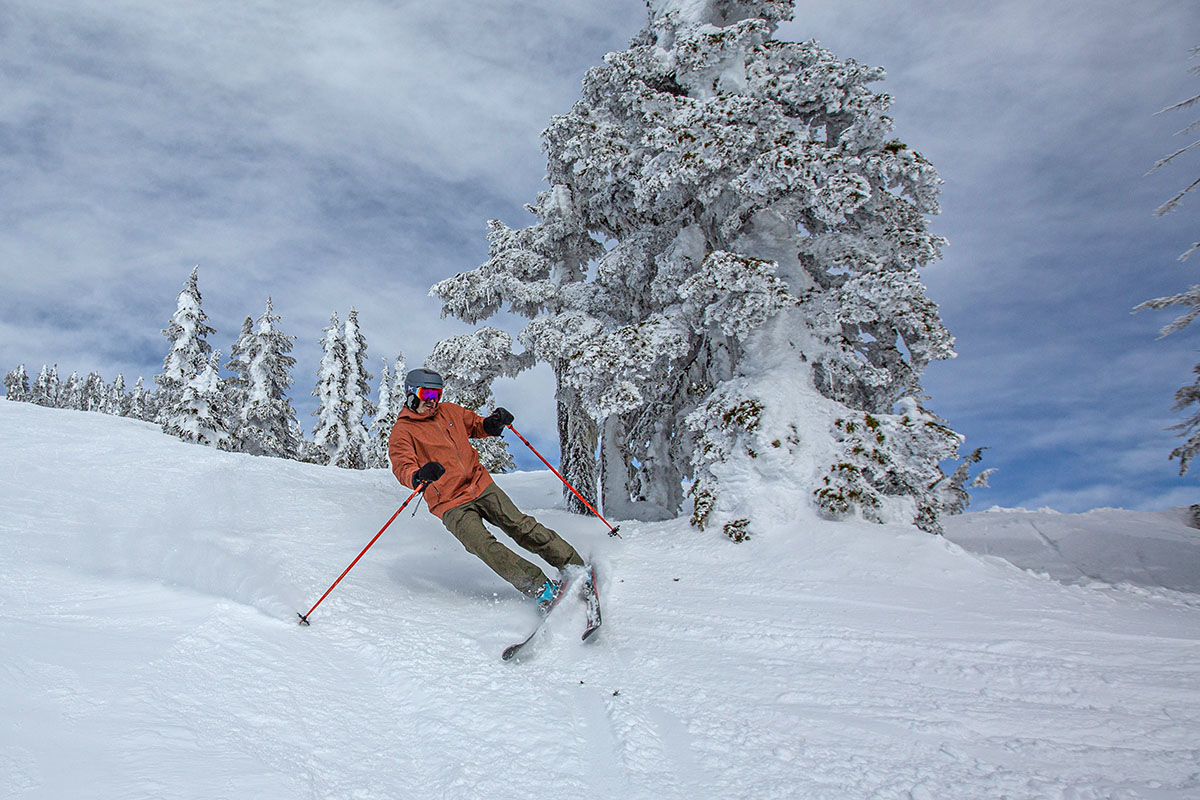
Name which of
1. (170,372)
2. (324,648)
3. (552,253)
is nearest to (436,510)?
(324,648)

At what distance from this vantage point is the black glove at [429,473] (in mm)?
4938

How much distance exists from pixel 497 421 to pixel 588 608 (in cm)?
273

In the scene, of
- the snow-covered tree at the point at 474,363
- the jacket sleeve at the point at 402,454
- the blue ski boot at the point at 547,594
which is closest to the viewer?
the blue ski boot at the point at 547,594

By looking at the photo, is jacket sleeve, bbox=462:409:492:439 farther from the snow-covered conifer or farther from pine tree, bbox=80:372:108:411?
pine tree, bbox=80:372:108:411

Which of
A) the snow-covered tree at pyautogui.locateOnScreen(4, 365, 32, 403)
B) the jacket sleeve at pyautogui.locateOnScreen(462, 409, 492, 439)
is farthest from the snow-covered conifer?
the jacket sleeve at pyautogui.locateOnScreen(462, 409, 492, 439)

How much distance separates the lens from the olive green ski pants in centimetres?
489

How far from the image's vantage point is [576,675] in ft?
11.2

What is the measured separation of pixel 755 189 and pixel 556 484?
406 inches

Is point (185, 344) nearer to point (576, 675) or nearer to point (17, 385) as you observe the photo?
point (576, 675)

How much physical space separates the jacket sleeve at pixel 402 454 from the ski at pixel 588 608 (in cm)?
190

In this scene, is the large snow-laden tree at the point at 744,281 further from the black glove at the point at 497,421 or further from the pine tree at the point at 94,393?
the pine tree at the point at 94,393

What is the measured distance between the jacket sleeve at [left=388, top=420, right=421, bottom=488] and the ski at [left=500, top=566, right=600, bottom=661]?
190cm

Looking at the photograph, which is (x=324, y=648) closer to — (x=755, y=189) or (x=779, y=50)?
(x=755, y=189)

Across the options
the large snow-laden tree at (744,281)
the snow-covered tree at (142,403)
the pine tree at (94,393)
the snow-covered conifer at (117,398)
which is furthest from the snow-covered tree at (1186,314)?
the pine tree at (94,393)
